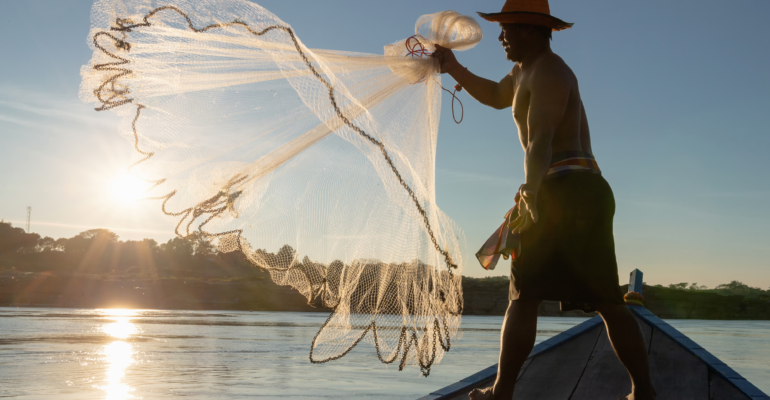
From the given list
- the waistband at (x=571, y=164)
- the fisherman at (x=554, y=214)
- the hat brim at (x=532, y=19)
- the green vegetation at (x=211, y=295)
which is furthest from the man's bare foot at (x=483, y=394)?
the green vegetation at (x=211, y=295)

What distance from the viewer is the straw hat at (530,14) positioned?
2.38 m

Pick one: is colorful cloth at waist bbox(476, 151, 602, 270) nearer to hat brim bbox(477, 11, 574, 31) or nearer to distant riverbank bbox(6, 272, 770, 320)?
hat brim bbox(477, 11, 574, 31)

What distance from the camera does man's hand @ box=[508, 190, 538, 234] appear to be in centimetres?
224

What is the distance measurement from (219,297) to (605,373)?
185 feet

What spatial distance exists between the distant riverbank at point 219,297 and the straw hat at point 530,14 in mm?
52526

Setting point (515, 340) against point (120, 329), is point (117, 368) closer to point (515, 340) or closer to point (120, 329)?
point (515, 340)

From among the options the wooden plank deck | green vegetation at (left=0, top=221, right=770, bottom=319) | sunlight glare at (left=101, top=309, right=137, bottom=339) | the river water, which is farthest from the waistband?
green vegetation at (left=0, top=221, right=770, bottom=319)

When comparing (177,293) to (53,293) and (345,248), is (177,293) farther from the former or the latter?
(345,248)

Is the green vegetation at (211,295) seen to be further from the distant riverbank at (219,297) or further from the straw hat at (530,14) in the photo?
the straw hat at (530,14)

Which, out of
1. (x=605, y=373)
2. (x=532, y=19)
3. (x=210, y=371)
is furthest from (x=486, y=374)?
(x=210, y=371)

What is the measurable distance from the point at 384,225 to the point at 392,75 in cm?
80

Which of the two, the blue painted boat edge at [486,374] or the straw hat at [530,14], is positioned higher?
the straw hat at [530,14]

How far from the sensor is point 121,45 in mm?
2922

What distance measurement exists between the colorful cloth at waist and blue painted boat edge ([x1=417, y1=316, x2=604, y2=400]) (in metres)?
0.96
